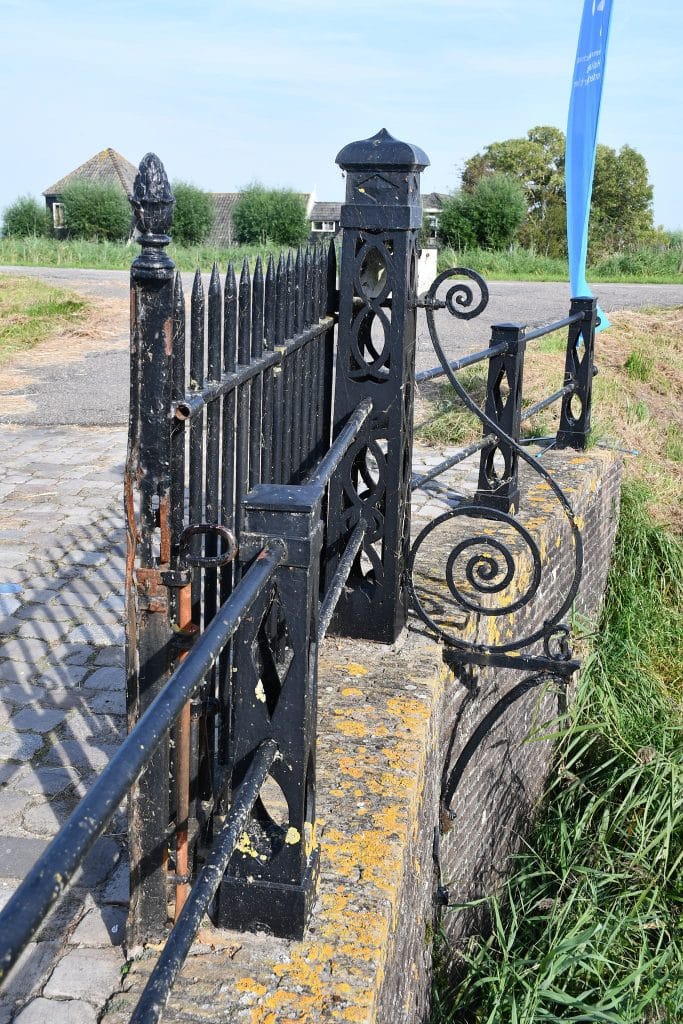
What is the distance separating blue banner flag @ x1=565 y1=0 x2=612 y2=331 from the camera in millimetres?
9094

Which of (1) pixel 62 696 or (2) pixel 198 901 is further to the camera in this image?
(1) pixel 62 696

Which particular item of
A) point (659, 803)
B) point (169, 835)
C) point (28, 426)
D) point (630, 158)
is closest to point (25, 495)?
point (28, 426)

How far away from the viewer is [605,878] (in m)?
3.97

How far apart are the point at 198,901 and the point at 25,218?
49.1 meters

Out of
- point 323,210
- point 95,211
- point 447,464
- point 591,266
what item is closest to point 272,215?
point 95,211

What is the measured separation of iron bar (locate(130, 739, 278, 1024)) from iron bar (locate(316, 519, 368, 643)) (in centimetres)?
65

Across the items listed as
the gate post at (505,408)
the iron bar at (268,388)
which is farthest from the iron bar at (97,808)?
the gate post at (505,408)

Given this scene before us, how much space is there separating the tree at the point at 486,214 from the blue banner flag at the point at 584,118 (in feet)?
71.4

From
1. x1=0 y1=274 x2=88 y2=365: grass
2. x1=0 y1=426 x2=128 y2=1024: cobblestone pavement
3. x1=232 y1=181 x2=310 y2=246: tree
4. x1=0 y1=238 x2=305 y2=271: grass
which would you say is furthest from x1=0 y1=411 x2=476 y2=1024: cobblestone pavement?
x1=232 y1=181 x2=310 y2=246: tree

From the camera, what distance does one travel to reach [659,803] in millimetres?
4449

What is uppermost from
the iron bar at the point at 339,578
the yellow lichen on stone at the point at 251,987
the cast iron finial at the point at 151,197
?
the cast iron finial at the point at 151,197

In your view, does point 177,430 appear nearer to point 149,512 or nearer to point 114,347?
point 149,512

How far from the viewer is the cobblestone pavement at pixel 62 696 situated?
2.30 meters

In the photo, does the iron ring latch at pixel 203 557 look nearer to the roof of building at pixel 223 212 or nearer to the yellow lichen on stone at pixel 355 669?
the yellow lichen on stone at pixel 355 669
